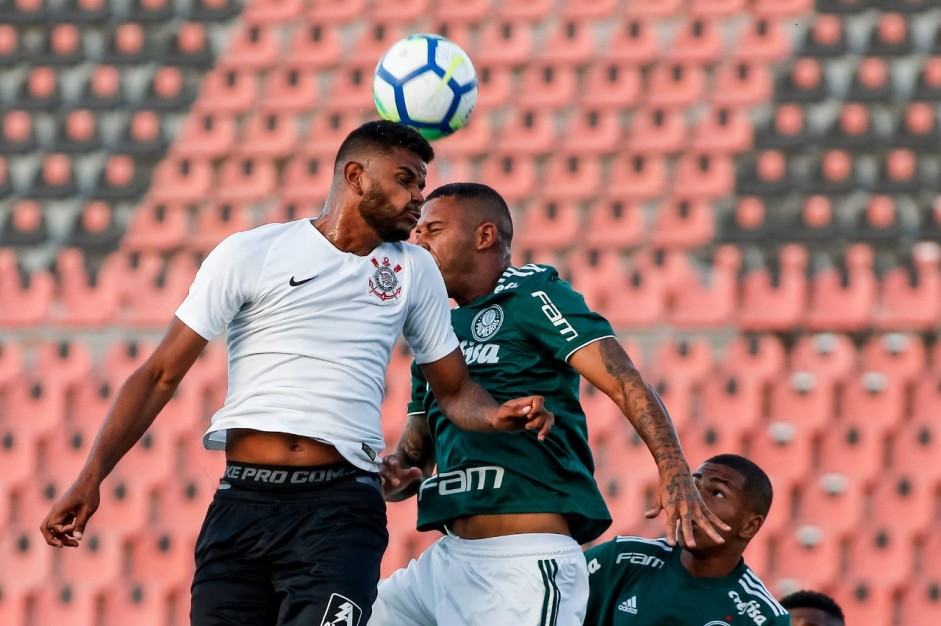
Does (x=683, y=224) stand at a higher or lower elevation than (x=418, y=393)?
higher

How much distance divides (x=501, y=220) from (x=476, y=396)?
636 mm

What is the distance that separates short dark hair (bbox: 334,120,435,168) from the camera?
3014 mm

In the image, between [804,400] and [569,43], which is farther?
[569,43]

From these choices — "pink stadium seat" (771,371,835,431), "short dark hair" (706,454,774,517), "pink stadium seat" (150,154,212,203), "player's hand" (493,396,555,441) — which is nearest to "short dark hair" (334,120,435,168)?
"player's hand" (493,396,555,441)

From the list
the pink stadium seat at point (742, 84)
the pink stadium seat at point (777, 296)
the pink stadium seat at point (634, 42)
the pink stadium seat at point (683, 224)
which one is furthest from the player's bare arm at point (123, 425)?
the pink stadium seat at point (634, 42)

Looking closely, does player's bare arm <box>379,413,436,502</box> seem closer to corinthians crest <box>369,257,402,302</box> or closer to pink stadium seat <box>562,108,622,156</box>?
corinthians crest <box>369,257,402,302</box>

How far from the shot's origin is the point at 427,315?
3.09 m

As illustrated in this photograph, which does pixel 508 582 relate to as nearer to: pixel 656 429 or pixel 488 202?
pixel 656 429

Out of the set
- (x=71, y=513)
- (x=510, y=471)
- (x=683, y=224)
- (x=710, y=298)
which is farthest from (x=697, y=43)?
(x=71, y=513)

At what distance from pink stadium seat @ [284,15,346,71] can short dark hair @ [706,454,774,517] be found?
6142mm

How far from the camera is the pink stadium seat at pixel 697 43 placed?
8922 mm

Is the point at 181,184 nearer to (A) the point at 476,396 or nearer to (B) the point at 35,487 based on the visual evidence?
(B) the point at 35,487

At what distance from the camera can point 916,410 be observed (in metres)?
7.52

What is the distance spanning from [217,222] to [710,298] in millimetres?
3253
